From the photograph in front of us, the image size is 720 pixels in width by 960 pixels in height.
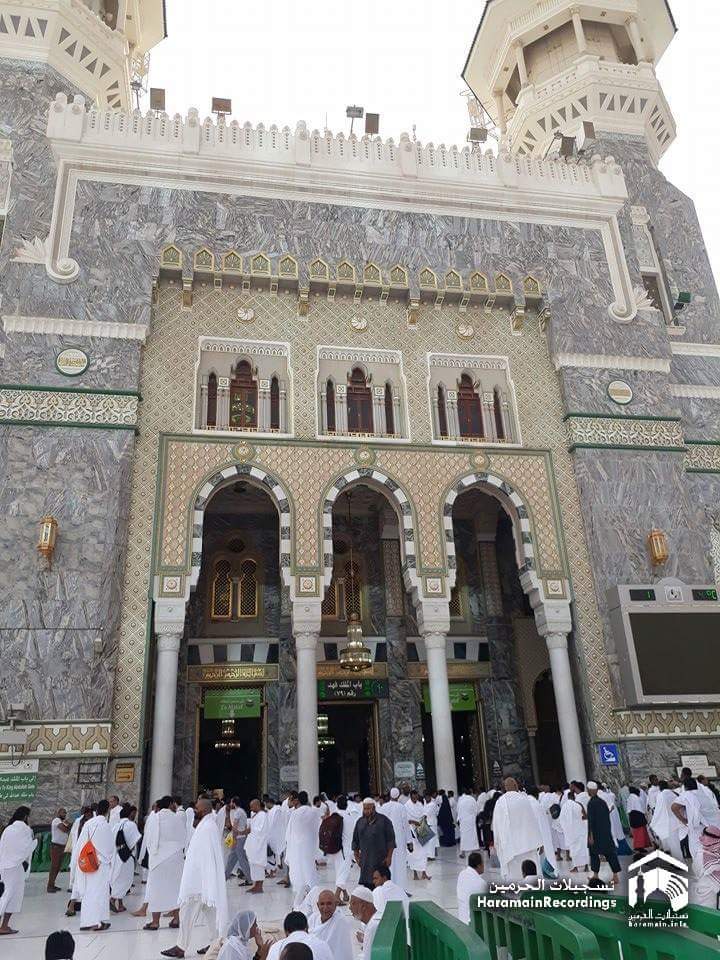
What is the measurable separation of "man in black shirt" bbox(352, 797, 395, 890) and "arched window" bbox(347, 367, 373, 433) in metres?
7.47

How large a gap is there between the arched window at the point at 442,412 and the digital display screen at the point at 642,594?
386 cm

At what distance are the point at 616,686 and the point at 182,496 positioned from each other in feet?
23.0

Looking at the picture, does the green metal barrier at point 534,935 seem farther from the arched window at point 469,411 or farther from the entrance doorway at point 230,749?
the entrance doorway at point 230,749

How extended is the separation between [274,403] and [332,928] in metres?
9.49

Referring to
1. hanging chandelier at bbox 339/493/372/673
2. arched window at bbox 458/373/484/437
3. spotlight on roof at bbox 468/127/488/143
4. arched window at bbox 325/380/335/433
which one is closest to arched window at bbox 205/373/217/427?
arched window at bbox 325/380/335/433

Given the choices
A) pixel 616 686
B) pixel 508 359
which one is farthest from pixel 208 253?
pixel 616 686

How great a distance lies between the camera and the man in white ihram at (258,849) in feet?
23.6

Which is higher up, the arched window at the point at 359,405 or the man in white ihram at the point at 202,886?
the arched window at the point at 359,405

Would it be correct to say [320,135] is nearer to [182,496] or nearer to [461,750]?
[182,496]

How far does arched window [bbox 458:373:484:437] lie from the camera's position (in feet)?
41.0

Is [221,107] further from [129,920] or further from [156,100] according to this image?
[129,920]

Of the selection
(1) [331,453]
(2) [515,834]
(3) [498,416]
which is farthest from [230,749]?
(2) [515,834]

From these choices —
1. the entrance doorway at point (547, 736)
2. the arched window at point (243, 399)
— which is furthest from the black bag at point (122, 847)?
the entrance doorway at point (547, 736)

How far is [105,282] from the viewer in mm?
11578
